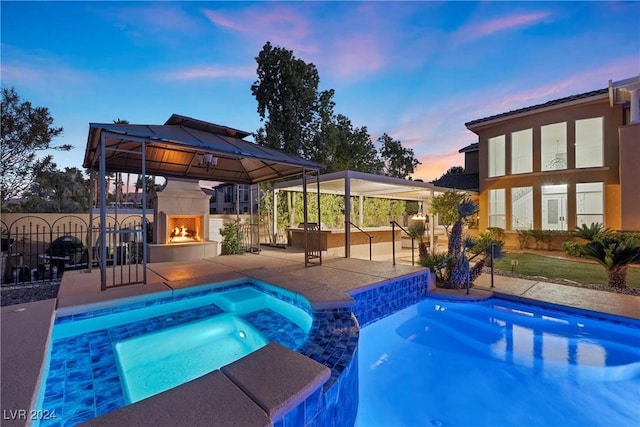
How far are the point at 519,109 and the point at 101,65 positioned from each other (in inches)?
690

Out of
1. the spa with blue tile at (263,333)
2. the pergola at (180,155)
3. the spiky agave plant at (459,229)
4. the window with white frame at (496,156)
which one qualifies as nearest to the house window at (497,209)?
the window with white frame at (496,156)

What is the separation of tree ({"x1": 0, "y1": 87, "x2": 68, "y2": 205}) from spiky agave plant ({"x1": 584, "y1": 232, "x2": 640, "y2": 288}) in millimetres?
18175

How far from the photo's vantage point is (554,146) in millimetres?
15320

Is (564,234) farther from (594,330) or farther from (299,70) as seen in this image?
(299,70)

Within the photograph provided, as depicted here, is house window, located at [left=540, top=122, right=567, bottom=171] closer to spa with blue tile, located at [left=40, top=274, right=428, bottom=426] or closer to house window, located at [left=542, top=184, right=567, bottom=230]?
house window, located at [left=542, top=184, right=567, bottom=230]

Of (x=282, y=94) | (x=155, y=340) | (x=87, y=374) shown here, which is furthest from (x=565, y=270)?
(x=282, y=94)

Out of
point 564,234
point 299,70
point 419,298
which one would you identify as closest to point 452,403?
point 419,298

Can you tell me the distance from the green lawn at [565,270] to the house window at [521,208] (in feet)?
14.7

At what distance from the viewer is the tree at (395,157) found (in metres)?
24.3

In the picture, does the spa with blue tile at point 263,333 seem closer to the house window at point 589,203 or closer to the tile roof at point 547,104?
the house window at point 589,203

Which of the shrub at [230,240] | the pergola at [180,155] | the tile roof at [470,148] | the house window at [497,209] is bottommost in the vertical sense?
the shrub at [230,240]

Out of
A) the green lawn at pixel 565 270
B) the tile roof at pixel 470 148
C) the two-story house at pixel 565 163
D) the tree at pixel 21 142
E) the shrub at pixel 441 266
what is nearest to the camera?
the shrub at pixel 441 266

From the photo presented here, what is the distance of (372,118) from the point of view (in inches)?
645

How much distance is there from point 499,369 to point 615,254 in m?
4.62
